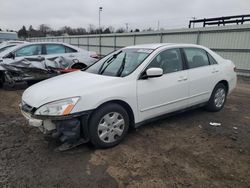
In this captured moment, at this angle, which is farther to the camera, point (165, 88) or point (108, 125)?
point (165, 88)

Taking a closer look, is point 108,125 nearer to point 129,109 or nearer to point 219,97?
point 129,109

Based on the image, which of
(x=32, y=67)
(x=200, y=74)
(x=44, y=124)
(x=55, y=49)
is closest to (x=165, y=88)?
(x=200, y=74)

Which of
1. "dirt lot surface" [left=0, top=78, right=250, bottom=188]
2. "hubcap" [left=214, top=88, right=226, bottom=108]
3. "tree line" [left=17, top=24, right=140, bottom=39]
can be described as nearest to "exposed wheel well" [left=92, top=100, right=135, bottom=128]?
"dirt lot surface" [left=0, top=78, right=250, bottom=188]

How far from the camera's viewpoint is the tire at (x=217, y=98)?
5.21 m

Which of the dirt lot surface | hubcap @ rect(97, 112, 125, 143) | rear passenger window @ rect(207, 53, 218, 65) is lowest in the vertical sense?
the dirt lot surface

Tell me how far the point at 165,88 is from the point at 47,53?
5733mm

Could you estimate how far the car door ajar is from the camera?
3854 mm

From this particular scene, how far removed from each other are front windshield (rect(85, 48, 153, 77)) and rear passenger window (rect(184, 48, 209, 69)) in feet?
3.13

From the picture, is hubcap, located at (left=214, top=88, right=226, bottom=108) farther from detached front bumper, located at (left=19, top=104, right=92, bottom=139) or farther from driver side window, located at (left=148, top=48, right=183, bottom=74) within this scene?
detached front bumper, located at (left=19, top=104, right=92, bottom=139)

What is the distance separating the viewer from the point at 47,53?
839 centimetres

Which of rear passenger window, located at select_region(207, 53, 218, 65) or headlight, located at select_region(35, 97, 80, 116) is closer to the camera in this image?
headlight, located at select_region(35, 97, 80, 116)

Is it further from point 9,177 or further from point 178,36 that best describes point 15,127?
point 178,36

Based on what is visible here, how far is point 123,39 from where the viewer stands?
1858cm

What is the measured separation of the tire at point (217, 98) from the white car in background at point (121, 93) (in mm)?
112
